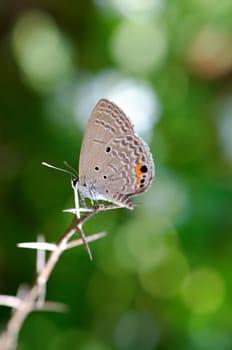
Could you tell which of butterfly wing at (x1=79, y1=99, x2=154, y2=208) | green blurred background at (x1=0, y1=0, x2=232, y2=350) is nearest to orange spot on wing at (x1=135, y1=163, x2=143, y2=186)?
butterfly wing at (x1=79, y1=99, x2=154, y2=208)

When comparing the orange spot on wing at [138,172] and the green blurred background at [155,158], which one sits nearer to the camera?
the orange spot on wing at [138,172]

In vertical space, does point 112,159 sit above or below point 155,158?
below

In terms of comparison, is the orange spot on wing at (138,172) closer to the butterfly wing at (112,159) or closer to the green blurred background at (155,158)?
the butterfly wing at (112,159)

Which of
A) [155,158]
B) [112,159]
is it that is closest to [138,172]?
[112,159]

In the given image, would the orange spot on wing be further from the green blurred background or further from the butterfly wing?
the green blurred background

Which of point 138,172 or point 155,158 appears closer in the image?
point 138,172

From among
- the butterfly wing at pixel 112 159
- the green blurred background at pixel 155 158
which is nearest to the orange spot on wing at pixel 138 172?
the butterfly wing at pixel 112 159

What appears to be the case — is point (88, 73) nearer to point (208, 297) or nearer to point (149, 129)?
point (149, 129)

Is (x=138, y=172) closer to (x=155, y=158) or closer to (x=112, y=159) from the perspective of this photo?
(x=112, y=159)
